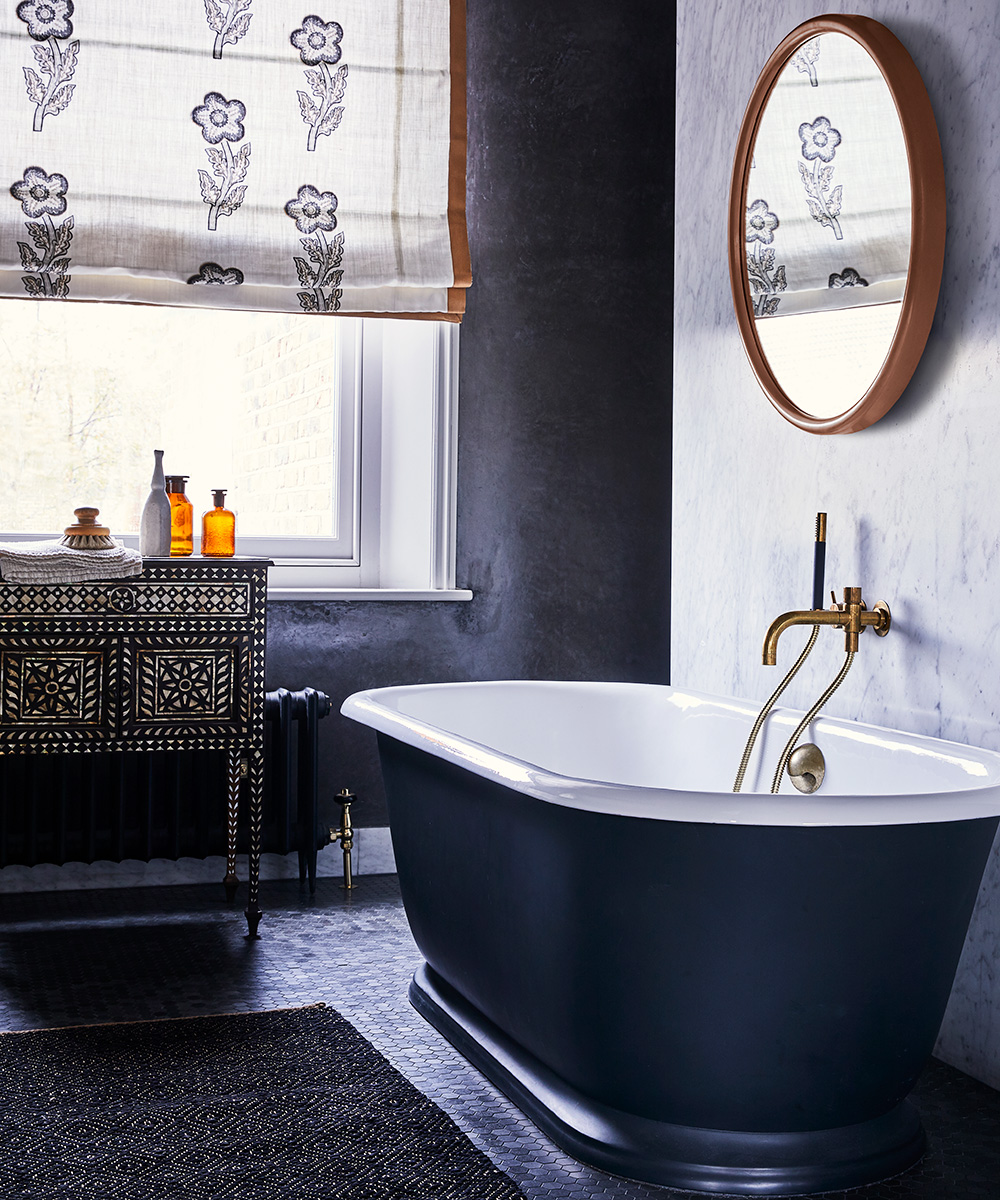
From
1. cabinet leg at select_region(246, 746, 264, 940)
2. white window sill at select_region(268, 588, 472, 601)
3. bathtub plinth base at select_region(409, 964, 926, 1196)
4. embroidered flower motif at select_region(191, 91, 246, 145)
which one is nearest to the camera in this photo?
bathtub plinth base at select_region(409, 964, 926, 1196)

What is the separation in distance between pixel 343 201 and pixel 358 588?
1.05m

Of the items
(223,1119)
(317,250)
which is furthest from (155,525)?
(223,1119)

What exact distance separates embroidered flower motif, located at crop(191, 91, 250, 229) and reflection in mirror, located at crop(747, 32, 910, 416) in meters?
1.36

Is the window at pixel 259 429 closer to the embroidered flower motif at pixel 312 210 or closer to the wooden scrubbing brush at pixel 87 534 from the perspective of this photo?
the embroidered flower motif at pixel 312 210

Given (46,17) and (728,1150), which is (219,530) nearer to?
(46,17)

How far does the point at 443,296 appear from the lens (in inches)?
138

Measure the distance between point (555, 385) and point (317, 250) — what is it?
79 cm

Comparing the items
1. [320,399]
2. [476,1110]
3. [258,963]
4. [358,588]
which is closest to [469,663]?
[358,588]

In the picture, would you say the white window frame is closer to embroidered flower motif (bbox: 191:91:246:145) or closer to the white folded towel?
embroidered flower motif (bbox: 191:91:246:145)

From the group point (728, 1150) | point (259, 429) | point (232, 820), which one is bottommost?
point (728, 1150)

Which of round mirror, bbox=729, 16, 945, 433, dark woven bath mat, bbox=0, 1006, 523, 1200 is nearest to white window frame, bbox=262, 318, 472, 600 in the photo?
round mirror, bbox=729, 16, 945, 433

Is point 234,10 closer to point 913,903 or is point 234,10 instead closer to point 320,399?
point 320,399

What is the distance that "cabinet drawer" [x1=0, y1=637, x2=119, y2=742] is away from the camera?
9.15 feet

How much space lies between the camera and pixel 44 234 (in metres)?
3.19
